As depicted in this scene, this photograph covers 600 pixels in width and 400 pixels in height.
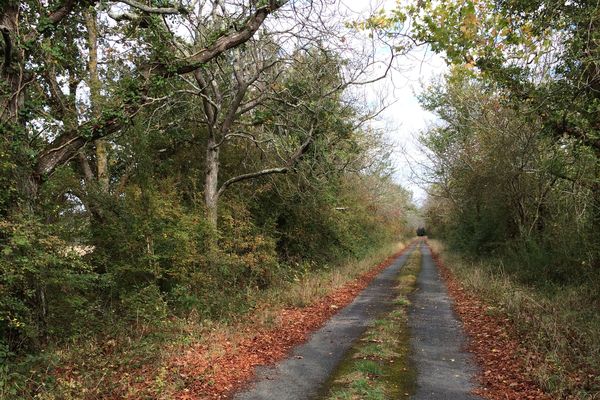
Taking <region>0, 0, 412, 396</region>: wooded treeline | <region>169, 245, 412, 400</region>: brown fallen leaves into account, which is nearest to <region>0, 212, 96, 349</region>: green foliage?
<region>0, 0, 412, 396</region>: wooded treeline

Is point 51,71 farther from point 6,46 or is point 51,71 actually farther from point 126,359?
point 126,359

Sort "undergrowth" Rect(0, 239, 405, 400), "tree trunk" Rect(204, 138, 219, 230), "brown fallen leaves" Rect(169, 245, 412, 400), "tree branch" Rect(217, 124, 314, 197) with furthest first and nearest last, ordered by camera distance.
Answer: "tree branch" Rect(217, 124, 314, 197), "tree trunk" Rect(204, 138, 219, 230), "brown fallen leaves" Rect(169, 245, 412, 400), "undergrowth" Rect(0, 239, 405, 400)

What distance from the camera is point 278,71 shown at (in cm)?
1343

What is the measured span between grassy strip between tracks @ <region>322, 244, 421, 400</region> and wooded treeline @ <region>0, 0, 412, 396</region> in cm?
337

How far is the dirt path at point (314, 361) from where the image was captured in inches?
244

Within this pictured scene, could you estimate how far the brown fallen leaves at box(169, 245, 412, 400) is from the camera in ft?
20.8

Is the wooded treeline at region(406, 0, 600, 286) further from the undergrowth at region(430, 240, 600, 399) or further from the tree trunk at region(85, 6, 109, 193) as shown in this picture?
the tree trunk at region(85, 6, 109, 193)

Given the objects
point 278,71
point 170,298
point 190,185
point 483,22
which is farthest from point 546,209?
point 170,298

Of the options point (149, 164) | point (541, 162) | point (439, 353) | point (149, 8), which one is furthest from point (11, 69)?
point (541, 162)

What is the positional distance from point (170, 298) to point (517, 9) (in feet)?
30.8

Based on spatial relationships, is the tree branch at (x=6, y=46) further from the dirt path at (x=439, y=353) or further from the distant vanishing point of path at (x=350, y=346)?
the dirt path at (x=439, y=353)

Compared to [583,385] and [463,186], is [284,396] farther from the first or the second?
[463,186]

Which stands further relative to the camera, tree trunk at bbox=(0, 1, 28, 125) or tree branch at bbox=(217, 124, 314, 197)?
tree branch at bbox=(217, 124, 314, 197)

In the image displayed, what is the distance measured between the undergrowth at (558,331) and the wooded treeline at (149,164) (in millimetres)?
6148
